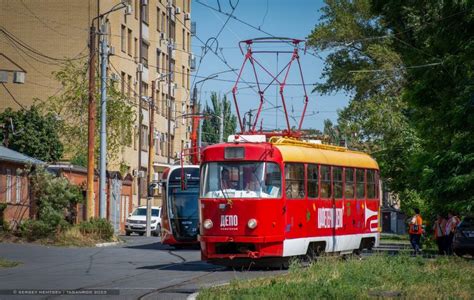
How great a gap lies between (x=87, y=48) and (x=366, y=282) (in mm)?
46057

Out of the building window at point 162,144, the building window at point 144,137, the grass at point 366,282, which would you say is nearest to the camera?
the grass at point 366,282

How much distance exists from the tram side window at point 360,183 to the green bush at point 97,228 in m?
14.9

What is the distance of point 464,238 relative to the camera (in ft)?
114

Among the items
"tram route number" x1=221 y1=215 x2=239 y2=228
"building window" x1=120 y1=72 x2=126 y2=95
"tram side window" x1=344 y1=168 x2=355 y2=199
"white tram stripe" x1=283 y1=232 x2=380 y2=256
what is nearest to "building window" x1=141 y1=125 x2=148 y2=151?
"building window" x1=120 y1=72 x2=126 y2=95

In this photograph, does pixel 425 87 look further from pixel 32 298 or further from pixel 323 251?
pixel 32 298

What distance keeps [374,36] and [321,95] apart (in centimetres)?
505

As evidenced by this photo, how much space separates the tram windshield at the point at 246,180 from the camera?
79.8ft

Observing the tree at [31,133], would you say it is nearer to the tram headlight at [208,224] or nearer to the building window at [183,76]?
the building window at [183,76]

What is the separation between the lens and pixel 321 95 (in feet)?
198

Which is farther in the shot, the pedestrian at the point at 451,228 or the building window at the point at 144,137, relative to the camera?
the building window at the point at 144,137

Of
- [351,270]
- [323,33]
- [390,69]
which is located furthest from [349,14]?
[351,270]

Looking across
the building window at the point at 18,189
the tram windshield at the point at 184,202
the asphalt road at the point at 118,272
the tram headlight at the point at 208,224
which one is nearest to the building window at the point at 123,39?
the building window at the point at 18,189

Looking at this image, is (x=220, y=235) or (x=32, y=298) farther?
(x=220, y=235)

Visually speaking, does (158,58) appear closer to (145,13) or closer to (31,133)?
(145,13)
